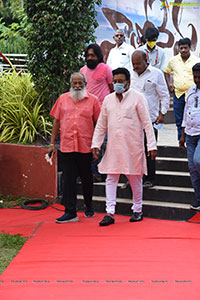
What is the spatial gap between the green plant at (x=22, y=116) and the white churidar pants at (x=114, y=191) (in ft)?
7.00

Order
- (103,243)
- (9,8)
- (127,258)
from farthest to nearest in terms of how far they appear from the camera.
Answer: (9,8), (103,243), (127,258)

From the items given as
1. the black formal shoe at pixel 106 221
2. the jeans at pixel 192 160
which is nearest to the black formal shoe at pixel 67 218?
the black formal shoe at pixel 106 221

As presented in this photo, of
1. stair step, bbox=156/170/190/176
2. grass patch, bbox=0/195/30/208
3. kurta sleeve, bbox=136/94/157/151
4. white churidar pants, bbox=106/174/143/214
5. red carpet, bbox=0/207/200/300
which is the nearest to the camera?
red carpet, bbox=0/207/200/300

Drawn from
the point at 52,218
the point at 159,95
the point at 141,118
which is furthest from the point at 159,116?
the point at 52,218

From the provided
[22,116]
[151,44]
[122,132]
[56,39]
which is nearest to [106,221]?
[122,132]

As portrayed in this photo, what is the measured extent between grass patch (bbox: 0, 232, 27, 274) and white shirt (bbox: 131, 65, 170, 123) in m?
2.41

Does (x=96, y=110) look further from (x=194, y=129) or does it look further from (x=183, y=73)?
(x=183, y=73)

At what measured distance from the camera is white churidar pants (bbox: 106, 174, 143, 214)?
6.64m

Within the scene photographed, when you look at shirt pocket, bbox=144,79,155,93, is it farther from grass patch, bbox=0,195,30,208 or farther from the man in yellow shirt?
grass patch, bbox=0,195,30,208

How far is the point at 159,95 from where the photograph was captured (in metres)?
7.32

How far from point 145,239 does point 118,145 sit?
1217mm

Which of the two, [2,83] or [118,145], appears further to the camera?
[2,83]

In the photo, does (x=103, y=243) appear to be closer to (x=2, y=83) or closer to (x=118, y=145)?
(x=118, y=145)

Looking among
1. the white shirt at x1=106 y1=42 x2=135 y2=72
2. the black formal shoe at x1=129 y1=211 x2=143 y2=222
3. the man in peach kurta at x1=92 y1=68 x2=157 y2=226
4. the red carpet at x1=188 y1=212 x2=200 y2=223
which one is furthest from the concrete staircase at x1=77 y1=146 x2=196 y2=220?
the white shirt at x1=106 y1=42 x2=135 y2=72
